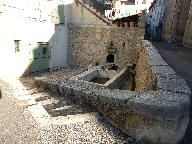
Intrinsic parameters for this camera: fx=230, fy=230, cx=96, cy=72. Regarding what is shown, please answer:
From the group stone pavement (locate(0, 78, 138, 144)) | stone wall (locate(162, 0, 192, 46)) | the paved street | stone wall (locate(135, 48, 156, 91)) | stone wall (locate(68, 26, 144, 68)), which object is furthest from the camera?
stone wall (locate(68, 26, 144, 68))

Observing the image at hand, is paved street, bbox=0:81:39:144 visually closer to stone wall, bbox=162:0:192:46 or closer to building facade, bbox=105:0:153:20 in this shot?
stone wall, bbox=162:0:192:46

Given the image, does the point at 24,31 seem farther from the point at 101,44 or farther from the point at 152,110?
the point at 152,110

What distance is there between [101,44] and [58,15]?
11.1 ft

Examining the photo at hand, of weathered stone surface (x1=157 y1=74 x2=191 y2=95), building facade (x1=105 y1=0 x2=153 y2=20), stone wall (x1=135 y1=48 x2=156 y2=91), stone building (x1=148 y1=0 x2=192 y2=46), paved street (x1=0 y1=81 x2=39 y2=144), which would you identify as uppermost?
building facade (x1=105 y1=0 x2=153 y2=20)

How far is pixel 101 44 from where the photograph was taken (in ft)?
51.1

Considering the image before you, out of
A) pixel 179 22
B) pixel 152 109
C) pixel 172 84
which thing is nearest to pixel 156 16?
pixel 179 22

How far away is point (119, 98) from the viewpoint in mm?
3516

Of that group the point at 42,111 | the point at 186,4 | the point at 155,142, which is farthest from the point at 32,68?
the point at 155,142

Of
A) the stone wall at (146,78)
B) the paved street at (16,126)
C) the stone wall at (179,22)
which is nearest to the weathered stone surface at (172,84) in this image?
the stone wall at (146,78)

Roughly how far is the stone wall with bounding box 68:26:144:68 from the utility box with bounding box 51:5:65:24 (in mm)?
1144

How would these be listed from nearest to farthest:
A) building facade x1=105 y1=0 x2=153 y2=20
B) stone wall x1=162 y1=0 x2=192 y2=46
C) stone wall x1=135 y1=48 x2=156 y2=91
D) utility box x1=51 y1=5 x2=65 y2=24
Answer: stone wall x1=135 y1=48 x2=156 y2=91 < stone wall x1=162 y1=0 x2=192 y2=46 < utility box x1=51 y1=5 x2=65 y2=24 < building facade x1=105 y1=0 x2=153 y2=20

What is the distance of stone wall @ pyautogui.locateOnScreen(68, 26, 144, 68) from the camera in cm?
1476

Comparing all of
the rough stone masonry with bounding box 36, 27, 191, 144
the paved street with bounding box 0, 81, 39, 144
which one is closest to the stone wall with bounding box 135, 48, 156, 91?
the rough stone masonry with bounding box 36, 27, 191, 144

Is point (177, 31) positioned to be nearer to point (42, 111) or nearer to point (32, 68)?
point (32, 68)
